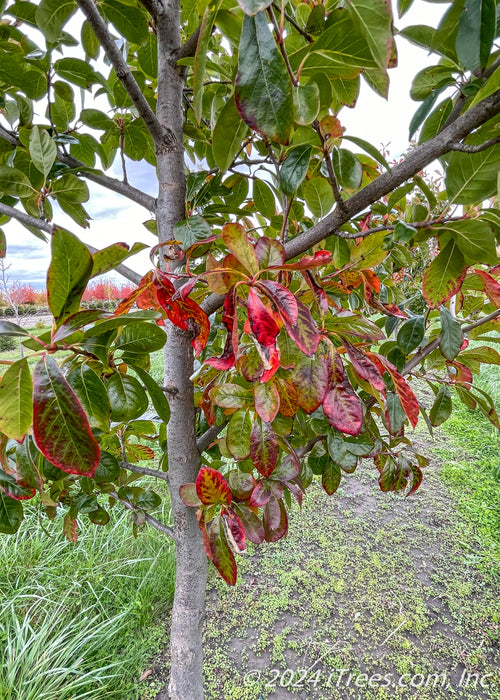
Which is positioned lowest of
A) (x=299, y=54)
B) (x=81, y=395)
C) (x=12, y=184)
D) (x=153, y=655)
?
(x=153, y=655)

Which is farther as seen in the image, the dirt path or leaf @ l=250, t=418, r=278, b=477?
the dirt path

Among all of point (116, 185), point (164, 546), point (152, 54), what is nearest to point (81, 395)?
point (116, 185)

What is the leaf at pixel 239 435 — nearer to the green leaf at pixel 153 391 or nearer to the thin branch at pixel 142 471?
the green leaf at pixel 153 391

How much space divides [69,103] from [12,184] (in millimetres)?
309

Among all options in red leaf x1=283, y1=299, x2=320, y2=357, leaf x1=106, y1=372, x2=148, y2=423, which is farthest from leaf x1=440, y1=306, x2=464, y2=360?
leaf x1=106, y1=372, x2=148, y2=423

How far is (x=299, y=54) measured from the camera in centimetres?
37

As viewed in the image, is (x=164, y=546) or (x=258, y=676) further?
(x=164, y=546)

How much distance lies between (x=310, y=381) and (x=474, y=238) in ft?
0.86

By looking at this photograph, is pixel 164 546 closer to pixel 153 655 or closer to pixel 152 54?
pixel 153 655

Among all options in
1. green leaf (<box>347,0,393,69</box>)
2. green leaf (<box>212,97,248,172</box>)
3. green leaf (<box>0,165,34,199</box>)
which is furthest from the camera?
green leaf (<box>0,165,34,199</box>)

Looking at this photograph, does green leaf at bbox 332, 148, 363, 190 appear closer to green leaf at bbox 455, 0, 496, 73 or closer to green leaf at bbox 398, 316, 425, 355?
green leaf at bbox 455, 0, 496, 73

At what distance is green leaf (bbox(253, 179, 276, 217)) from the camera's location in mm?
706

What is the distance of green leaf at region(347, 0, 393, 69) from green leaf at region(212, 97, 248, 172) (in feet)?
0.47

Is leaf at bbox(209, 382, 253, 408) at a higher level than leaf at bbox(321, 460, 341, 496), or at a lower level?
higher
